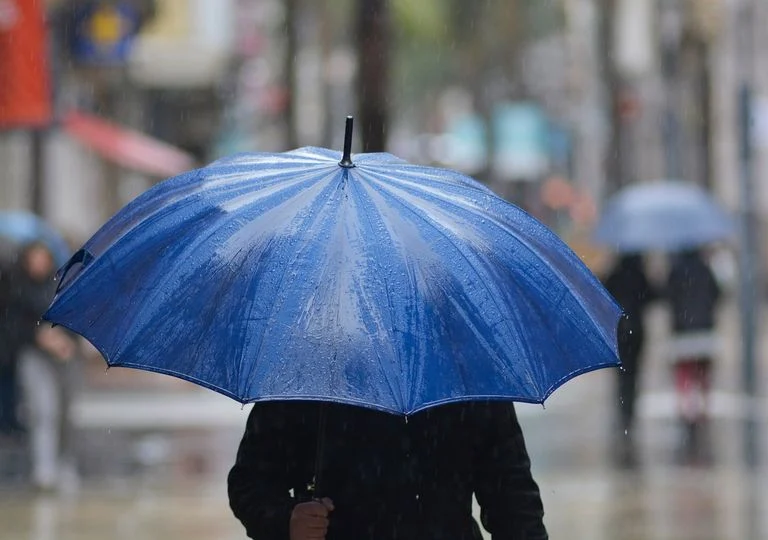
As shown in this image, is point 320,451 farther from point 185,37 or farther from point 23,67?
point 185,37

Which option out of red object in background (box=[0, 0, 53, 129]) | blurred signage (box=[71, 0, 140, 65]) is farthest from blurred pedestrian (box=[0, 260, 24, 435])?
blurred signage (box=[71, 0, 140, 65])

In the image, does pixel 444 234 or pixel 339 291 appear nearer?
pixel 339 291

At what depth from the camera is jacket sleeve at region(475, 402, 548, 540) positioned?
420 cm

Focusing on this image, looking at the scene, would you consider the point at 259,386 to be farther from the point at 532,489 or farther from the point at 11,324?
the point at 11,324

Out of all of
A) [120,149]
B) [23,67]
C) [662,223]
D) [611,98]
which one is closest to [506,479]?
[662,223]

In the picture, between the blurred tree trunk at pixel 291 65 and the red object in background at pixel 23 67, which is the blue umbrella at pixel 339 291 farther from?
the blurred tree trunk at pixel 291 65

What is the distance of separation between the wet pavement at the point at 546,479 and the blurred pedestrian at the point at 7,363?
0.67m

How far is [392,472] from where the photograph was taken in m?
4.09

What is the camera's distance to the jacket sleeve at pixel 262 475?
13.6 ft

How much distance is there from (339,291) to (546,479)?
968 centimetres

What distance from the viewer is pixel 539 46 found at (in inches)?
2852

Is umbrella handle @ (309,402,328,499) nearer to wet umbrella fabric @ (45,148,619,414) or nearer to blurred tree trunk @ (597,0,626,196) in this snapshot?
wet umbrella fabric @ (45,148,619,414)

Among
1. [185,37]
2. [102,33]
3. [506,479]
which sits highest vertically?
[185,37]

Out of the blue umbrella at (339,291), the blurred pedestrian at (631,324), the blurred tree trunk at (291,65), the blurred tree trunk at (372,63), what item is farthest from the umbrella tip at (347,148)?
the blurred tree trunk at (291,65)
